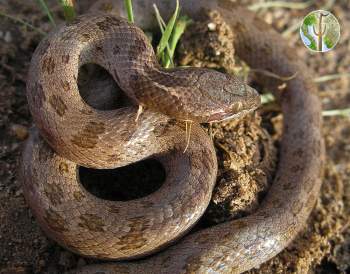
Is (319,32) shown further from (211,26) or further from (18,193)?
(18,193)

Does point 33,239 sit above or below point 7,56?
below

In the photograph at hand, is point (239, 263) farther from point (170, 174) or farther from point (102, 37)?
point (102, 37)

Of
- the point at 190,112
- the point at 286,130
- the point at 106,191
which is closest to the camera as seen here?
the point at 190,112

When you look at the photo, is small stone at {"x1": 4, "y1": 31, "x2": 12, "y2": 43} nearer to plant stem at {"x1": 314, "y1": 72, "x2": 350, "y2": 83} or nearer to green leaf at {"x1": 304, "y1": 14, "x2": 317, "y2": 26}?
green leaf at {"x1": 304, "y1": 14, "x2": 317, "y2": 26}

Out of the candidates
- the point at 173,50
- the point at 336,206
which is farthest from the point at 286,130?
the point at 173,50

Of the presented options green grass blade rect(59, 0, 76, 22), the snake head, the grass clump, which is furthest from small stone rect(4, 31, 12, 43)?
the snake head

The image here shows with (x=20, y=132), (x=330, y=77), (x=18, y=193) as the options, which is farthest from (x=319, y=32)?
(x=18, y=193)
